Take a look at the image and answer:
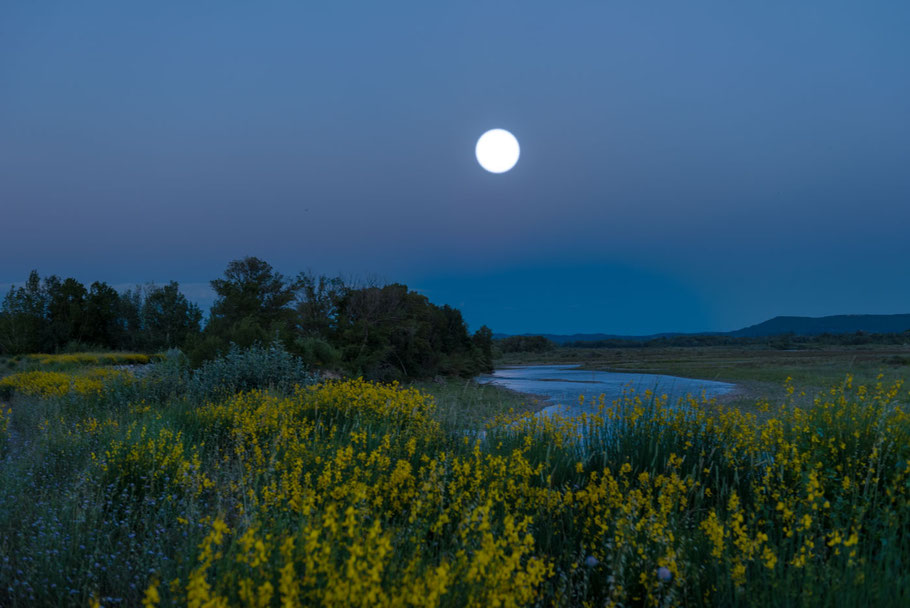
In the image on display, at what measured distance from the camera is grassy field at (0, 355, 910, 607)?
2531mm

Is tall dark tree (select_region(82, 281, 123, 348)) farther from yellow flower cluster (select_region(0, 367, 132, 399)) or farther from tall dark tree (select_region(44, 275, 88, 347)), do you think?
yellow flower cluster (select_region(0, 367, 132, 399))

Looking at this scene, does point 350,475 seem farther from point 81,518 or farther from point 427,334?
point 427,334

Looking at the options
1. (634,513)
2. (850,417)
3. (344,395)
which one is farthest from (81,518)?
(850,417)

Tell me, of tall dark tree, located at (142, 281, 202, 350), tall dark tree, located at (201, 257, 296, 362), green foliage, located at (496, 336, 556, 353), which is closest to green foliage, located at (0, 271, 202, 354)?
tall dark tree, located at (142, 281, 202, 350)

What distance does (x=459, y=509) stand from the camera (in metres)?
3.84

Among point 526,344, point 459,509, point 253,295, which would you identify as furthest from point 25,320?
point 526,344

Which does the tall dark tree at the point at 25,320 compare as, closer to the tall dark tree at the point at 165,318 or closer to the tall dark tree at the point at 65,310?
the tall dark tree at the point at 65,310

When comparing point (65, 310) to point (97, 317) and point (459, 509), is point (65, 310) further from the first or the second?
point (459, 509)

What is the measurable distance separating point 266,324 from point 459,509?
94.0 feet

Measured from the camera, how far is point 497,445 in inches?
239

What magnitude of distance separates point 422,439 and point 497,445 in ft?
3.14

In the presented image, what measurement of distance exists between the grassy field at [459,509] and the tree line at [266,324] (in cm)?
986

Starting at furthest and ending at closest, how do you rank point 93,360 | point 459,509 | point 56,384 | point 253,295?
1. point 253,295
2. point 93,360
3. point 56,384
4. point 459,509

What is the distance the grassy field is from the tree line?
9.86 meters
